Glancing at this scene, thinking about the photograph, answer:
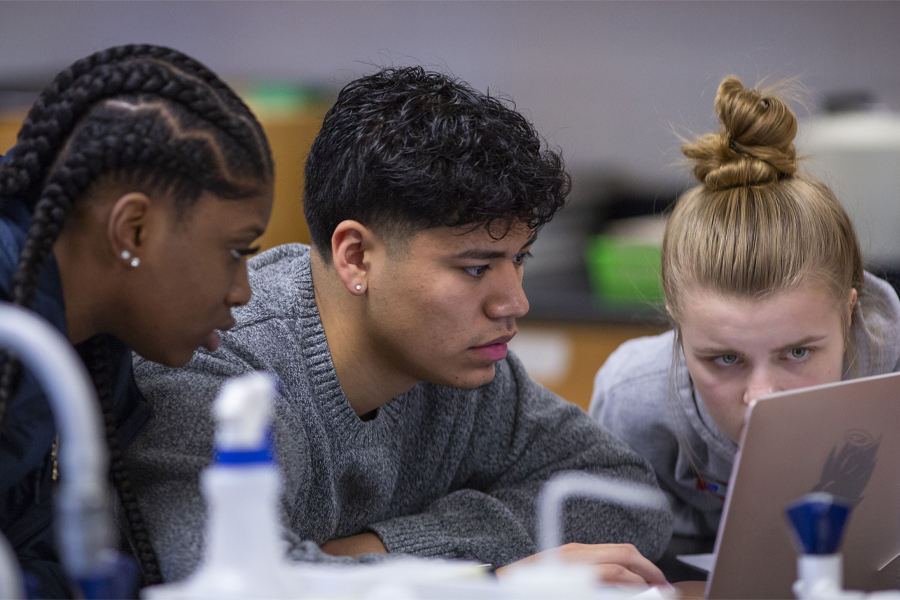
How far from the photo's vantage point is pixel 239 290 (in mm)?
828

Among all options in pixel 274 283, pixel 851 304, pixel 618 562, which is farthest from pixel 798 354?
pixel 274 283

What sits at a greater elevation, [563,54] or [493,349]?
[563,54]

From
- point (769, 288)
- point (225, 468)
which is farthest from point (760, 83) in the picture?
point (225, 468)

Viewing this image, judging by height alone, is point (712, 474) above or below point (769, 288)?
below

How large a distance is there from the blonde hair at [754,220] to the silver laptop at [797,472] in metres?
0.29

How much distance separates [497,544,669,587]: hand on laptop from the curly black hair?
36 cm

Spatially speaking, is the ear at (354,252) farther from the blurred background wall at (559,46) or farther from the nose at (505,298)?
the blurred background wall at (559,46)

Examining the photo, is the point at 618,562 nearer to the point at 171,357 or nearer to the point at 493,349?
the point at 493,349

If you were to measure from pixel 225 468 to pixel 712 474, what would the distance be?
0.98 m

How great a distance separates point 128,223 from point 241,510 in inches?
13.9

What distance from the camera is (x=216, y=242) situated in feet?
2.58

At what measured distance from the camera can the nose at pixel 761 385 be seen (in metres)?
1.06

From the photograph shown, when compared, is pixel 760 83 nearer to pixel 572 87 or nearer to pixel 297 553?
pixel 297 553

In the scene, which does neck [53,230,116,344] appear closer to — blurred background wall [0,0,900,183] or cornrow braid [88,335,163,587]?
cornrow braid [88,335,163,587]
